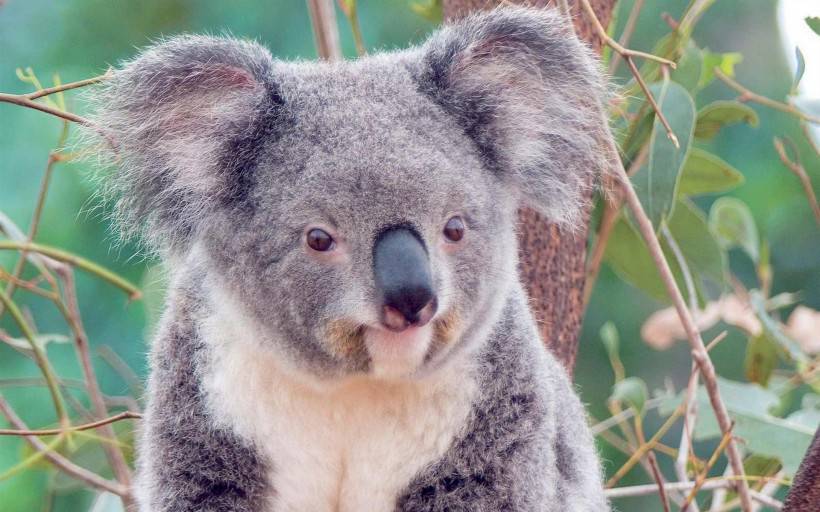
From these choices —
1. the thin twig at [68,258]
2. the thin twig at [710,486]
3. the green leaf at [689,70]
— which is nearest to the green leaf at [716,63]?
the green leaf at [689,70]

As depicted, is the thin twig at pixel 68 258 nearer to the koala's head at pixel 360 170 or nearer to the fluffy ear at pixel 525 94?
the koala's head at pixel 360 170

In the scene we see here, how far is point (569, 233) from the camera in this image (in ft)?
8.92

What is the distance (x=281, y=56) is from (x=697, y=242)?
3.71m

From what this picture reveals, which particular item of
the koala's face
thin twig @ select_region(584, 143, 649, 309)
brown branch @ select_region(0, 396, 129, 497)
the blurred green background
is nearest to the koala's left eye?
the koala's face

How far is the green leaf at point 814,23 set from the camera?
8.39ft

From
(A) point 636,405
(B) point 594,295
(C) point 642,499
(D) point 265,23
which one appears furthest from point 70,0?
Answer: (A) point 636,405

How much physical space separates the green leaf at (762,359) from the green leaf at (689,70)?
2.72 ft

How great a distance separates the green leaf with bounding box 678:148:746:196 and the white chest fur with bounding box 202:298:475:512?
121 cm

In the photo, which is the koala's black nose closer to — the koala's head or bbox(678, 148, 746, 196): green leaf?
the koala's head

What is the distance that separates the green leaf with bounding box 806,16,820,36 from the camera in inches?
101

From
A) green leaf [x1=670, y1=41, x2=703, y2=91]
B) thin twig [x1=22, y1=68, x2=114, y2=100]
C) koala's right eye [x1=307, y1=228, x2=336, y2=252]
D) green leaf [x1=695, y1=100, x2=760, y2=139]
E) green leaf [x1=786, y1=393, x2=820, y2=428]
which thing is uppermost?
green leaf [x1=670, y1=41, x2=703, y2=91]

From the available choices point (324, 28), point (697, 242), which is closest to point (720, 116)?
point (697, 242)

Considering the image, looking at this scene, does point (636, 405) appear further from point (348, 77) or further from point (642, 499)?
point (642, 499)

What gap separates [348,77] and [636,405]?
127 centimetres
